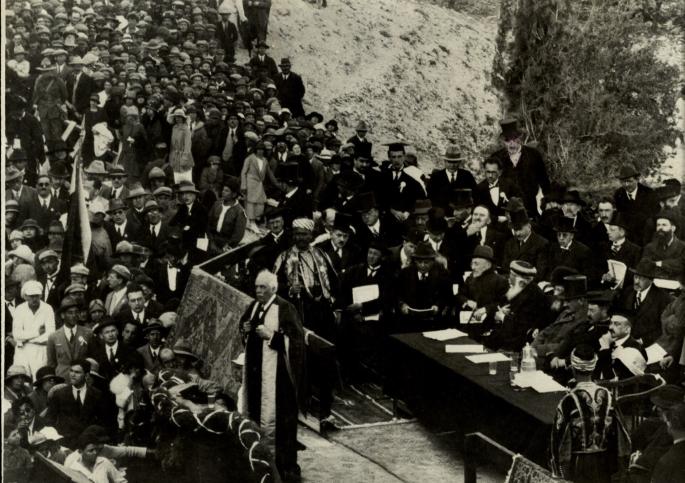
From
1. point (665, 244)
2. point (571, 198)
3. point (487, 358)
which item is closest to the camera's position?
point (487, 358)

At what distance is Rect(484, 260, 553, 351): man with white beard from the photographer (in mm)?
9211

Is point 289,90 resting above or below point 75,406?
above

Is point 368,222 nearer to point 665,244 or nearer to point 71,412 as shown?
point 665,244

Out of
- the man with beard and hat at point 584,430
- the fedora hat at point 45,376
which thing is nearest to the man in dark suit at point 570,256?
the man with beard and hat at point 584,430

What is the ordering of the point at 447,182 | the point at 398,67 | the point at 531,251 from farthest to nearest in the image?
the point at 398,67, the point at 447,182, the point at 531,251

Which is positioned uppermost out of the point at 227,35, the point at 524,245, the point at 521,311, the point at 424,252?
the point at 227,35

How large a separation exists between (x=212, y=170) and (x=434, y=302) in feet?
11.6

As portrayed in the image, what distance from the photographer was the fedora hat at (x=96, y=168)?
12.1 m

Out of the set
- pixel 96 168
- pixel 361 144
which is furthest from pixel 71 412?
pixel 361 144

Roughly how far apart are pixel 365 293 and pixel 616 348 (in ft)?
8.34

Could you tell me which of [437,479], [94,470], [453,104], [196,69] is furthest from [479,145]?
[94,470]

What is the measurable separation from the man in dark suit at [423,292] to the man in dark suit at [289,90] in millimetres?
5063

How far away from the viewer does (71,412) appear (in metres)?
8.43

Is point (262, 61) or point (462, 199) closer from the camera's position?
point (462, 199)
